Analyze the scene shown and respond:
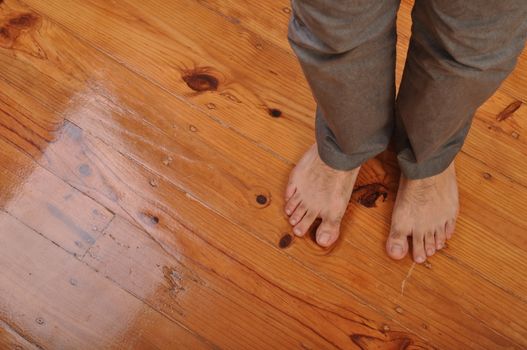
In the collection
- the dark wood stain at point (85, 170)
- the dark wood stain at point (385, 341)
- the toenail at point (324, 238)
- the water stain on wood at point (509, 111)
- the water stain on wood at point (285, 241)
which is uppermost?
the water stain on wood at point (509, 111)

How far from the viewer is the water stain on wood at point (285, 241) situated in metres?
1.04

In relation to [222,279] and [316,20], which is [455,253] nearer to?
[222,279]

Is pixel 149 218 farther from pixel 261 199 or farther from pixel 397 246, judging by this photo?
pixel 397 246

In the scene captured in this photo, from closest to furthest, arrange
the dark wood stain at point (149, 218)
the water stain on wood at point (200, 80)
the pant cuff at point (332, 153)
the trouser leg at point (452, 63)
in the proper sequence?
the trouser leg at point (452, 63) < the pant cuff at point (332, 153) < the dark wood stain at point (149, 218) < the water stain on wood at point (200, 80)

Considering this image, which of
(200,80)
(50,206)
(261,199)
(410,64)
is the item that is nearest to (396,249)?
(261,199)

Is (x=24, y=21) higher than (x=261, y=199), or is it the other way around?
(x=24, y=21)

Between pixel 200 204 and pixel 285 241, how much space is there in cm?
16

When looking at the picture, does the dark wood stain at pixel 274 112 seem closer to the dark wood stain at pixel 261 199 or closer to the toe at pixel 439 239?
the dark wood stain at pixel 261 199

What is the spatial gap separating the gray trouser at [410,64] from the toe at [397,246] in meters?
0.13

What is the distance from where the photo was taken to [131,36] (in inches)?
47.9

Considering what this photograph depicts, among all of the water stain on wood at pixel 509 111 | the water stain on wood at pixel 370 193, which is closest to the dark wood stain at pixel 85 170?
the water stain on wood at pixel 370 193

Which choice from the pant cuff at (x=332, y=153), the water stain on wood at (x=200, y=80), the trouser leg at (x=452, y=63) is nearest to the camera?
the trouser leg at (x=452, y=63)

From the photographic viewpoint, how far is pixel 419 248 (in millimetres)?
1020

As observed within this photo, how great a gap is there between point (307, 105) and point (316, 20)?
518 mm
